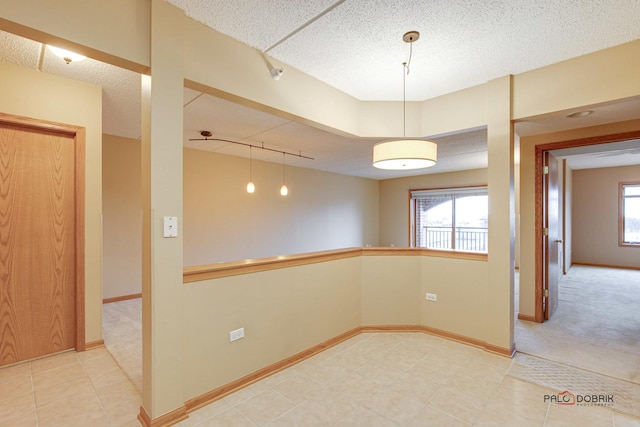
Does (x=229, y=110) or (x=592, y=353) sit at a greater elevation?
(x=229, y=110)

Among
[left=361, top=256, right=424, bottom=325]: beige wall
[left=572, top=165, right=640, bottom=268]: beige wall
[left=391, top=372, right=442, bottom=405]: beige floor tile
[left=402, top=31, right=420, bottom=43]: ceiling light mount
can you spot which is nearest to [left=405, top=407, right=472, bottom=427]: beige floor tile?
[left=391, top=372, right=442, bottom=405]: beige floor tile

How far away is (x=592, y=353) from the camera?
2938 mm

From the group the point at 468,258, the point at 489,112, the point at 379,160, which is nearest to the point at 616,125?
the point at 489,112

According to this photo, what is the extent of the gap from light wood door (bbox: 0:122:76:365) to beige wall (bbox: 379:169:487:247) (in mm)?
7311

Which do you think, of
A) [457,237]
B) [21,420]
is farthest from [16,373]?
[457,237]

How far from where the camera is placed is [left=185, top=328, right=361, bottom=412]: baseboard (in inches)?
83.9

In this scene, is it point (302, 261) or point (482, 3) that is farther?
point (302, 261)

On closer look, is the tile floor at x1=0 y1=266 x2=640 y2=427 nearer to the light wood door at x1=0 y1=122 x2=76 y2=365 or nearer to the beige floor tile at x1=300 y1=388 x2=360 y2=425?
the beige floor tile at x1=300 y1=388 x2=360 y2=425

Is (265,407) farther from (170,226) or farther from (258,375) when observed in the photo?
(170,226)

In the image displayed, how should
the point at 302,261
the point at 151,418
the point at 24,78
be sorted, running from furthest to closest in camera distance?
1. the point at 302,261
2. the point at 24,78
3. the point at 151,418

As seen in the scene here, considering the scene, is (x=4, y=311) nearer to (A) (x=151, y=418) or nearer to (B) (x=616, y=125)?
(A) (x=151, y=418)

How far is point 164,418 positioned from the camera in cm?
192

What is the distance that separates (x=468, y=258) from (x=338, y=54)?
2.44 meters

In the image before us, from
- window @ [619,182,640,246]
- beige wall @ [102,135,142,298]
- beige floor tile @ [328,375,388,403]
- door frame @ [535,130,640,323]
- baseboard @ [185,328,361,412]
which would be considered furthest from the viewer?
window @ [619,182,640,246]
